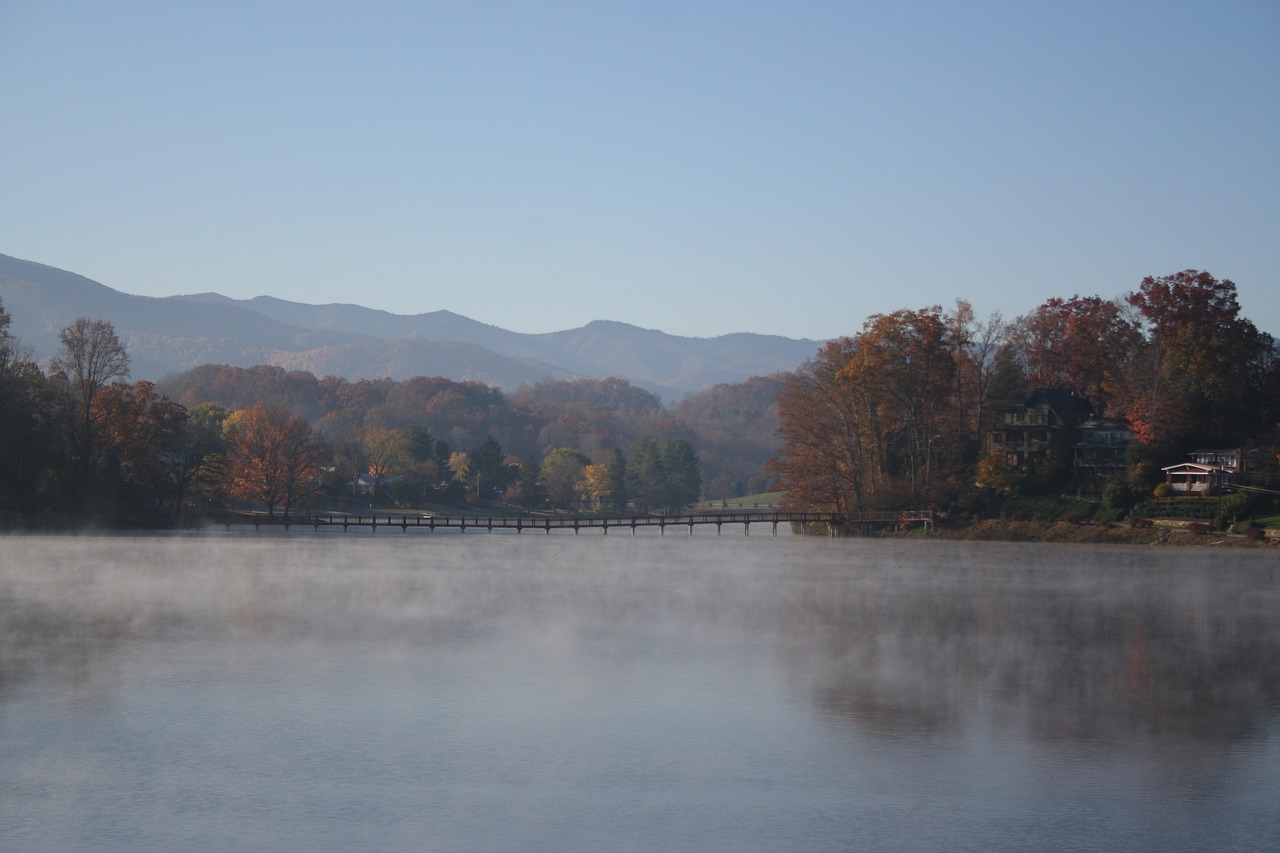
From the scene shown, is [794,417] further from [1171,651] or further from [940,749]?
[940,749]

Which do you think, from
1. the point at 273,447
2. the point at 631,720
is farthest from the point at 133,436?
the point at 631,720

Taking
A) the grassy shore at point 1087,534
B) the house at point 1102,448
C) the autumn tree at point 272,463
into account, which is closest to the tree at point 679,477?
the autumn tree at point 272,463

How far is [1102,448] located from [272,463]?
55335mm

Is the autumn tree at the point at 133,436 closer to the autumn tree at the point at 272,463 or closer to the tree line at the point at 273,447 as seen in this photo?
the tree line at the point at 273,447

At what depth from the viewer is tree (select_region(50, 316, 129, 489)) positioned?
69625 mm

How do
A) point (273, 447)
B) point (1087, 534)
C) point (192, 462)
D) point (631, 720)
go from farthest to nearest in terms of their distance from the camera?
point (273, 447), point (192, 462), point (1087, 534), point (631, 720)

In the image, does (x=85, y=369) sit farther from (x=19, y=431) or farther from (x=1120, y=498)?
(x=1120, y=498)

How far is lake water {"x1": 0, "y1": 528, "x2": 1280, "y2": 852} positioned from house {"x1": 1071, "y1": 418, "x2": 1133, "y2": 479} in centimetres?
4105

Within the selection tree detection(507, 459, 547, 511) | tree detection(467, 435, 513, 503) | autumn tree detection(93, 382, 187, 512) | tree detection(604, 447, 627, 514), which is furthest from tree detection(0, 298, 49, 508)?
tree detection(604, 447, 627, 514)

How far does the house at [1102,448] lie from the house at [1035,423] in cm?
148

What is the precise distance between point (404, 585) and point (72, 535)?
32.3 m

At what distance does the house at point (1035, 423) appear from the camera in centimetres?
7806

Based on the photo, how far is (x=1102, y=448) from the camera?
247 ft

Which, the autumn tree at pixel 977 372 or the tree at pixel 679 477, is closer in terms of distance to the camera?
the autumn tree at pixel 977 372
